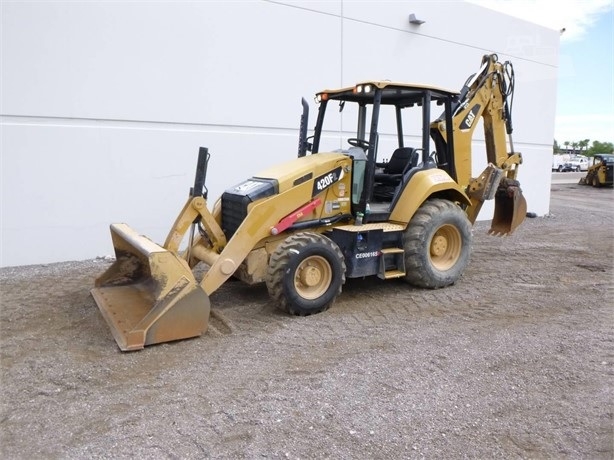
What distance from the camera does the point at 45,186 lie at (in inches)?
280

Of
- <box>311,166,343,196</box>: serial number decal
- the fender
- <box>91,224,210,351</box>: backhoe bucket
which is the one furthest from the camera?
the fender

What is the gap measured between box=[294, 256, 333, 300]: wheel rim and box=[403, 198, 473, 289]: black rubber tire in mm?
1198

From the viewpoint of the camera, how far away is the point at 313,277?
514cm

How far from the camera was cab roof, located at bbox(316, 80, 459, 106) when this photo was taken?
5.62 metres

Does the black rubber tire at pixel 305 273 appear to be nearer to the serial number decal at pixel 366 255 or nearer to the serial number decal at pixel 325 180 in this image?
the serial number decal at pixel 366 255

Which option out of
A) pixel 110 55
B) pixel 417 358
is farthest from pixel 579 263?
pixel 110 55

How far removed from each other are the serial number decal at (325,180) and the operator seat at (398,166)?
3.09 feet

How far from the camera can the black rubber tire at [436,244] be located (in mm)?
5895

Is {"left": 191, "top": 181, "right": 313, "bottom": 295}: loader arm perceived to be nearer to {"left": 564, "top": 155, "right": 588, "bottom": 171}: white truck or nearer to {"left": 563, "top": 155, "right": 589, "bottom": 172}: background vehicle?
{"left": 563, "top": 155, "right": 589, "bottom": 172}: background vehicle

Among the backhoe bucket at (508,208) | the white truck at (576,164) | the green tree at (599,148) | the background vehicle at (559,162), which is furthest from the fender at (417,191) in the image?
the green tree at (599,148)

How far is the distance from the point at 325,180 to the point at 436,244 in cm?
173

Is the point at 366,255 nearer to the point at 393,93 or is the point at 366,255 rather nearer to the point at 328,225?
the point at 328,225

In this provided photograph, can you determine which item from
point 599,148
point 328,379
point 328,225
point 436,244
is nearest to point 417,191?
point 436,244

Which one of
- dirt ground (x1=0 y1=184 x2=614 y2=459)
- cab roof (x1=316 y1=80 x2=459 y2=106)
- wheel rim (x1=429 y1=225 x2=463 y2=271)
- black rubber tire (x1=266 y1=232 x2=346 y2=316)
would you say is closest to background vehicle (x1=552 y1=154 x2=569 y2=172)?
dirt ground (x1=0 y1=184 x2=614 y2=459)
